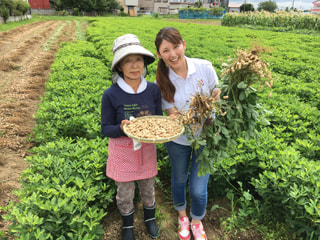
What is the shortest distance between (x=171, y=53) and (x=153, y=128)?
2.37 ft

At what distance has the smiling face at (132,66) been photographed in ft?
6.95

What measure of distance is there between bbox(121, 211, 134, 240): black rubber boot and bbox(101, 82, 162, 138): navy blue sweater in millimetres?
951

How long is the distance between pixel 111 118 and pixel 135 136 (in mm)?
490

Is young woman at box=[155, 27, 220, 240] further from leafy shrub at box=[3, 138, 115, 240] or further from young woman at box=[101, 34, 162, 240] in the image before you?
→ leafy shrub at box=[3, 138, 115, 240]

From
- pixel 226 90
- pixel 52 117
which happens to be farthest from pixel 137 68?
pixel 52 117

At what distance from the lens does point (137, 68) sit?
2141 mm

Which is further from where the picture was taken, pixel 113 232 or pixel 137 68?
pixel 113 232

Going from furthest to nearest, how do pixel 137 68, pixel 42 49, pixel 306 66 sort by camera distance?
pixel 42 49
pixel 306 66
pixel 137 68

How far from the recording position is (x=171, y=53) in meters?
2.09

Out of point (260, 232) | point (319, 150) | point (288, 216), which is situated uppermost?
point (319, 150)

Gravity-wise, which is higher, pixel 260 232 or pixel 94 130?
pixel 94 130

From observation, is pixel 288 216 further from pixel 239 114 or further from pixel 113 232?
pixel 113 232

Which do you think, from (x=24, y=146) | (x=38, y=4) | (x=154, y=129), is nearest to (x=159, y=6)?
(x=38, y=4)

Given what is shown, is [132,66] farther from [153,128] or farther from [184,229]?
[184,229]
